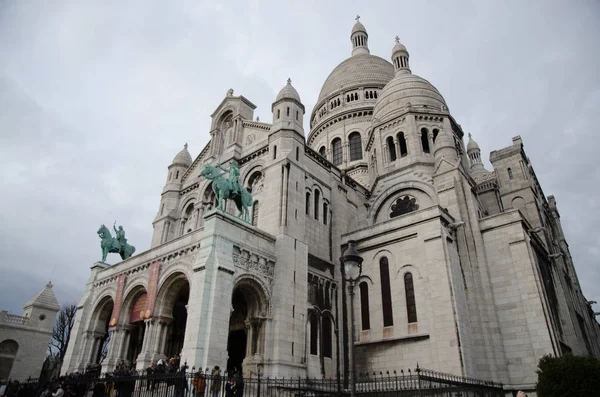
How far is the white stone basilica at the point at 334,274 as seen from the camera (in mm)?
19328

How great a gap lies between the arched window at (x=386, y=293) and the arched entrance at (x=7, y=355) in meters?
33.6

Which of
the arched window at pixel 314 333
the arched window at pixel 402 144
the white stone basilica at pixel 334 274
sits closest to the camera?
the white stone basilica at pixel 334 274

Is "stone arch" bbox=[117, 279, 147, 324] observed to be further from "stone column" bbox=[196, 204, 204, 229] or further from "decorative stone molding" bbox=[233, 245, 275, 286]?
"decorative stone molding" bbox=[233, 245, 275, 286]

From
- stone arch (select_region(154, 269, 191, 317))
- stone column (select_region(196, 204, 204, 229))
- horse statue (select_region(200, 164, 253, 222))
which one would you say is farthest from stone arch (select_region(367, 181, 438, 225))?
stone arch (select_region(154, 269, 191, 317))

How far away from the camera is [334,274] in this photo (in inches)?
992

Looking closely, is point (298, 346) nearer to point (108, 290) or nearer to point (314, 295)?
point (314, 295)

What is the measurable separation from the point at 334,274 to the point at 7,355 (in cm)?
3111

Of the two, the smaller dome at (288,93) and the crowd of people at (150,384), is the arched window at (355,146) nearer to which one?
the smaller dome at (288,93)

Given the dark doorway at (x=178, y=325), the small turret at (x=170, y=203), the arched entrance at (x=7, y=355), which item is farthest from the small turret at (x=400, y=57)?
the arched entrance at (x=7, y=355)

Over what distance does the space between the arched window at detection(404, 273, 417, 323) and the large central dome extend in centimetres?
3104

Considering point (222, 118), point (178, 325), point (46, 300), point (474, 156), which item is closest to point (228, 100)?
point (222, 118)

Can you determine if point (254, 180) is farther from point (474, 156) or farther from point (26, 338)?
point (474, 156)

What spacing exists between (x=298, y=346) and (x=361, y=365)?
4403mm

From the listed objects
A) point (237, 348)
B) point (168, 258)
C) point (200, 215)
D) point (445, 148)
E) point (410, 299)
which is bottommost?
point (237, 348)
